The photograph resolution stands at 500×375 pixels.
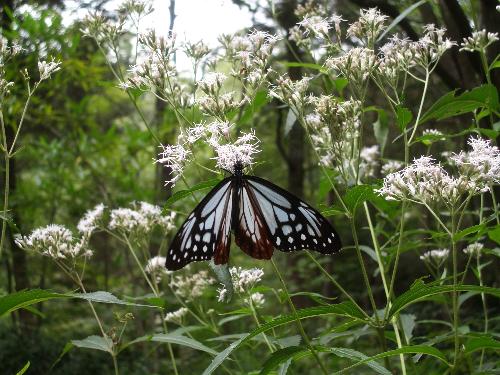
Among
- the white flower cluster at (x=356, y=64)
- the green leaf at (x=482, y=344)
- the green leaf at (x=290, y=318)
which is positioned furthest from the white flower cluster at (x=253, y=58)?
the green leaf at (x=482, y=344)

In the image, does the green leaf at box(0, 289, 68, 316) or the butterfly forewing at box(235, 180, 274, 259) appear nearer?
the green leaf at box(0, 289, 68, 316)

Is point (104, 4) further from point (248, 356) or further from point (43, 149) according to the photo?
point (248, 356)

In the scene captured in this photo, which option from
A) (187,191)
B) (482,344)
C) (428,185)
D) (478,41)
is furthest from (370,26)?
(482,344)

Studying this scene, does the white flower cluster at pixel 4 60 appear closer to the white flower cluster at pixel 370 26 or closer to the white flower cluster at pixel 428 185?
the white flower cluster at pixel 370 26

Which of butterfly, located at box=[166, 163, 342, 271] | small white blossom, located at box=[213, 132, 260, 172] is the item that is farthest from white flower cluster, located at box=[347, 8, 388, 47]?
butterfly, located at box=[166, 163, 342, 271]

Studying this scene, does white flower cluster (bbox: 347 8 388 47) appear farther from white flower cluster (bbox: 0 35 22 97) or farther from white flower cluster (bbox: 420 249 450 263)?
white flower cluster (bbox: 0 35 22 97)
